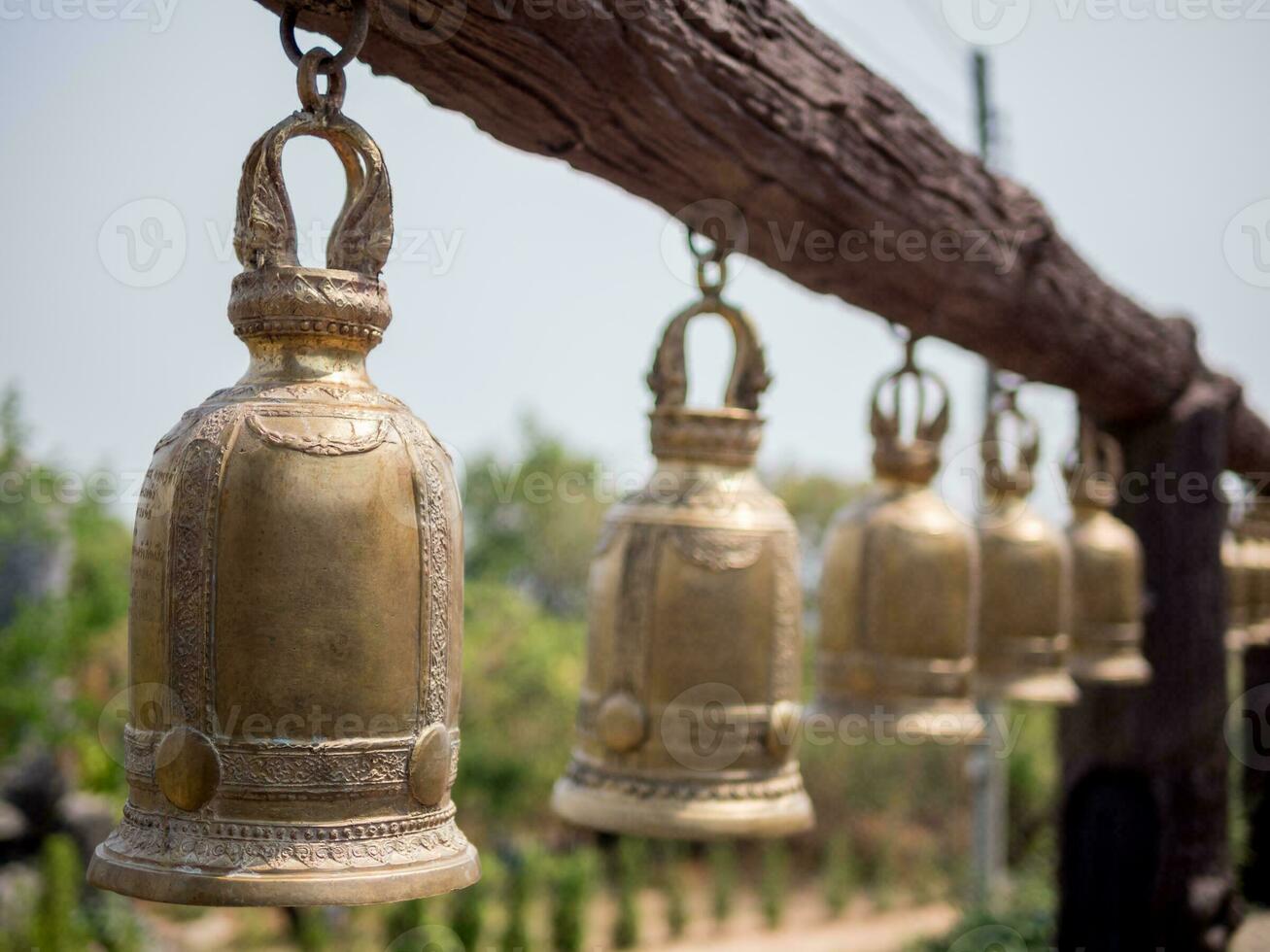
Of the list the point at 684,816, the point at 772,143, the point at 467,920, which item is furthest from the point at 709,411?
the point at 467,920

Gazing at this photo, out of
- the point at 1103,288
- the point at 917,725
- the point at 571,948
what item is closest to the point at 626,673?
the point at 917,725

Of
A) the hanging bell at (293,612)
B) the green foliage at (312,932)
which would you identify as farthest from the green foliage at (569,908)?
the hanging bell at (293,612)

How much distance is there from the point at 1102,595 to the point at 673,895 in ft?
35.1

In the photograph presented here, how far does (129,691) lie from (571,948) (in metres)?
10.7

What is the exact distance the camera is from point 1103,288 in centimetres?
488

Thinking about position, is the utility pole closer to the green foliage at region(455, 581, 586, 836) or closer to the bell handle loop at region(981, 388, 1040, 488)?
the green foliage at region(455, 581, 586, 836)

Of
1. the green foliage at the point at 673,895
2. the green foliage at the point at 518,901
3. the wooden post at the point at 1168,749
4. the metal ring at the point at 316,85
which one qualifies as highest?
the metal ring at the point at 316,85

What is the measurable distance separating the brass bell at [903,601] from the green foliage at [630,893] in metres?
10.4

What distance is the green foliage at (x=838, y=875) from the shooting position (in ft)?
54.7

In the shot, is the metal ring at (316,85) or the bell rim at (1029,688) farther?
the bell rim at (1029,688)

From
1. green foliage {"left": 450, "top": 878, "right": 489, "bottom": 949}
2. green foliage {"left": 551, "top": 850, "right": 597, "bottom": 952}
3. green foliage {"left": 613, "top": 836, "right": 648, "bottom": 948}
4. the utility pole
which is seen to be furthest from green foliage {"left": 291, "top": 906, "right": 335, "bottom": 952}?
the utility pole

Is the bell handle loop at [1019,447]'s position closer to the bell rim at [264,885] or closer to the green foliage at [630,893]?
the bell rim at [264,885]

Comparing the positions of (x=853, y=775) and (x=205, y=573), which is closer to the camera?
(x=205, y=573)

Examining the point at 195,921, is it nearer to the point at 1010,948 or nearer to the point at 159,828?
the point at 1010,948
